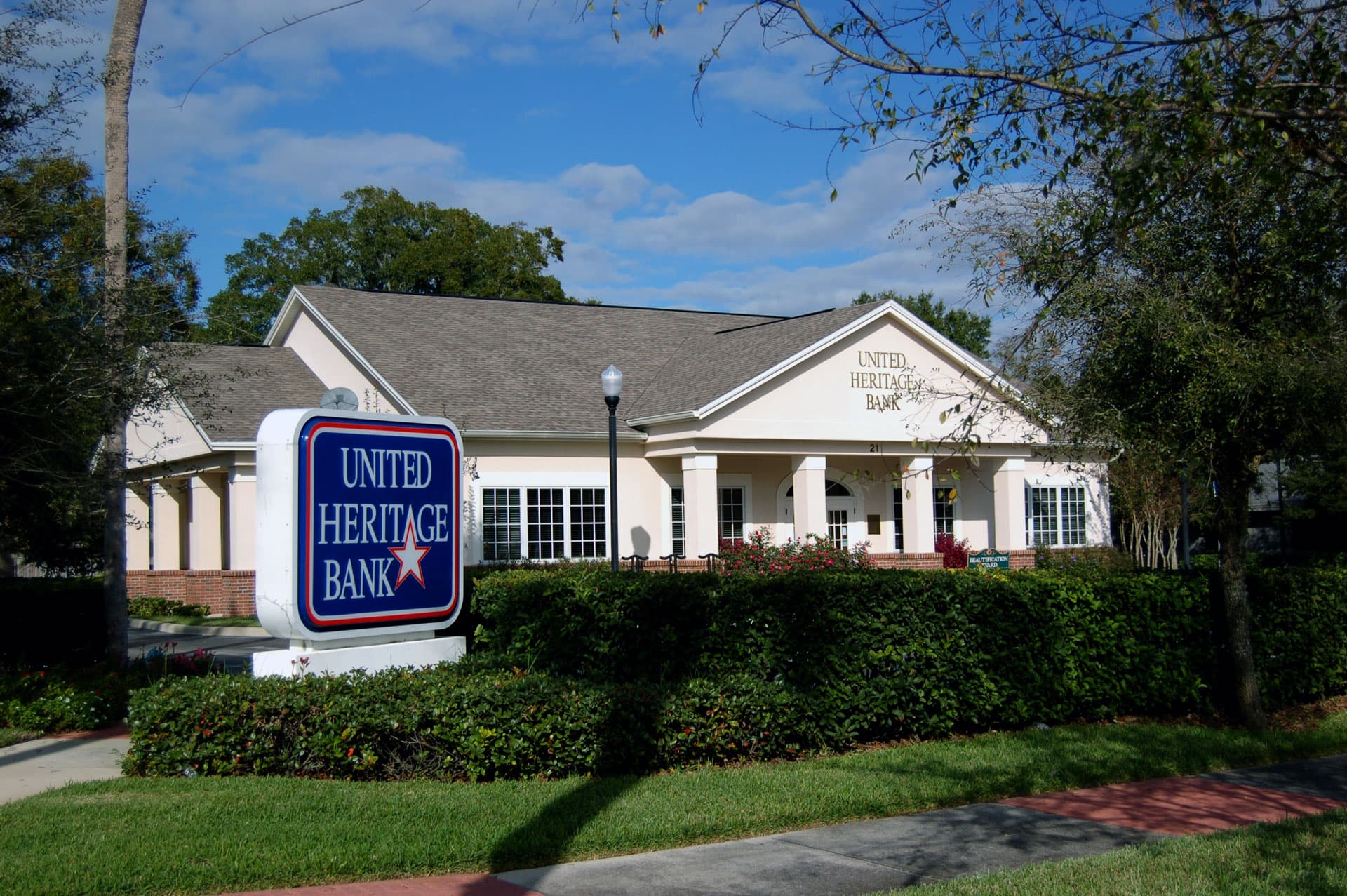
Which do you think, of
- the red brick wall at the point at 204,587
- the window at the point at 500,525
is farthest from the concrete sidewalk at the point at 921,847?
the red brick wall at the point at 204,587

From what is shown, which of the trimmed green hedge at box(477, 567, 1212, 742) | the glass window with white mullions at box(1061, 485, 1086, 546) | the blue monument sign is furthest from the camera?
the glass window with white mullions at box(1061, 485, 1086, 546)

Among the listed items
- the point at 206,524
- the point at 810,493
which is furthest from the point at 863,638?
the point at 206,524

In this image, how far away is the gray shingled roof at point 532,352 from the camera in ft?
77.6

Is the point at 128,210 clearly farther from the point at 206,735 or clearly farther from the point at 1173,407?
the point at 1173,407

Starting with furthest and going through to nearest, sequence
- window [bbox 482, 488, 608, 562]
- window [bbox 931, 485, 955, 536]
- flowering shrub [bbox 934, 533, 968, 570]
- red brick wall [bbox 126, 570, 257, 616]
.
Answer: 1. window [bbox 931, 485, 955, 536]
2. flowering shrub [bbox 934, 533, 968, 570]
3. red brick wall [bbox 126, 570, 257, 616]
4. window [bbox 482, 488, 608, 562]

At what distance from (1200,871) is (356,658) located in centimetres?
661

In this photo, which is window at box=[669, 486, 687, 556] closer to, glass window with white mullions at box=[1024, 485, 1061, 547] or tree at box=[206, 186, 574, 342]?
glass window with white mullions at box=[1024, 485, 1061, 547]

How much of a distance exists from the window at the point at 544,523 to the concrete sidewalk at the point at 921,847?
15441 mm

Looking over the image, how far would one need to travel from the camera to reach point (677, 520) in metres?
25.2

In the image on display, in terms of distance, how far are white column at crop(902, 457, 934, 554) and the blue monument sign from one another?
54.5ft

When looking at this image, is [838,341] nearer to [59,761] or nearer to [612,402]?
[612,402]

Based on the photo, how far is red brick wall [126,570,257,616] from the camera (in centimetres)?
2439

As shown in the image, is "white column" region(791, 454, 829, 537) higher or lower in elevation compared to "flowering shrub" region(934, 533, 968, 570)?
higher

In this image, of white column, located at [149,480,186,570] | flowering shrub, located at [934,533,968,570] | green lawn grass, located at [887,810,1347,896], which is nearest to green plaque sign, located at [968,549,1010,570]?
flowering shrub, located at [934,533,968,570]
